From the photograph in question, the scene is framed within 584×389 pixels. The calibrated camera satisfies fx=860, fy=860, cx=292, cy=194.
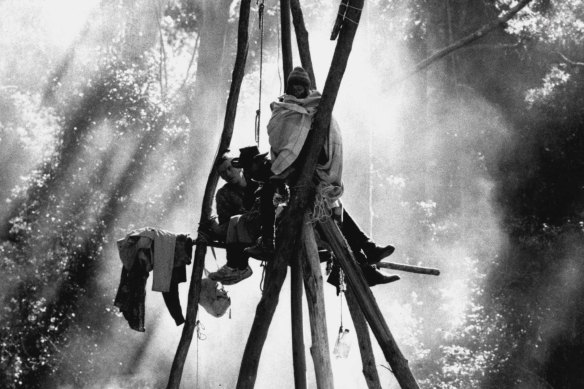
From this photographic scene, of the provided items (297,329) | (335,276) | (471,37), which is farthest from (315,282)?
(471,37)

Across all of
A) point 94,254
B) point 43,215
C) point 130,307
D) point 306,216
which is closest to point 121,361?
point 94,254

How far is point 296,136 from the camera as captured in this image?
670 cm

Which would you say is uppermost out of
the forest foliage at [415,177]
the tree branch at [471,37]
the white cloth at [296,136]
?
the tree branch at [471,37]

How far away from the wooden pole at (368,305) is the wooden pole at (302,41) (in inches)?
72.3

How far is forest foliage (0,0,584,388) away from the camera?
17734 millimetres

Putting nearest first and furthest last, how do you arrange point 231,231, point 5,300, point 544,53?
point 231,231
point 5,300
point 544,53

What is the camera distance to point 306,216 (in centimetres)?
691

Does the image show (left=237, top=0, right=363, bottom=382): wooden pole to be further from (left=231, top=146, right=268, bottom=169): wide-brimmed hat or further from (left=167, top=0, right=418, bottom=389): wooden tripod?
(left=231, top=146, right=268, bottom=169): wide-brimmed hat

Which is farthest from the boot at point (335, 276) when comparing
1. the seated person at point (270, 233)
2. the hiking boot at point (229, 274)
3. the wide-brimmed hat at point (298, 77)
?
the wide-brimmed hat at point (298, 77)

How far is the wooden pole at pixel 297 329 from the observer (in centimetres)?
643

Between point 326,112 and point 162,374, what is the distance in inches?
545

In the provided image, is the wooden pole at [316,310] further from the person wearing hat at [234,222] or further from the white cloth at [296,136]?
the person wearing hat at [234,222]

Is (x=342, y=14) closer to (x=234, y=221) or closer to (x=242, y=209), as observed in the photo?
(x=234, y=221)

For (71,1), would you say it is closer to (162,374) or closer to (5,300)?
(5,300)
